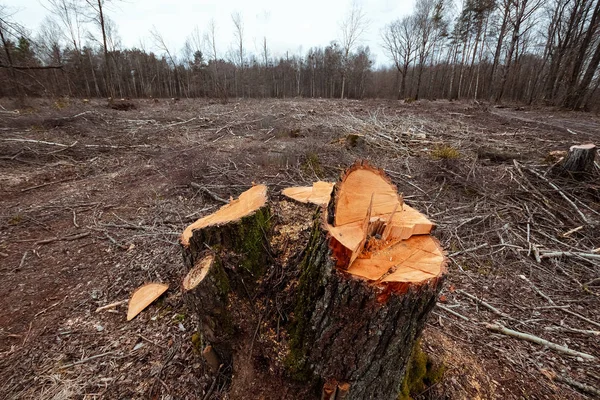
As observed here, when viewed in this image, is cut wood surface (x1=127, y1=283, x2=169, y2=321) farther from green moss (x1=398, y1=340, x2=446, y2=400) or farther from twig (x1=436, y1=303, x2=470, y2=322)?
twig (x1=436, y1=303, x2=470, y2=322)

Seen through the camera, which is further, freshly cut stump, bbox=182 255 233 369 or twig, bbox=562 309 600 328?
twig, bbox=562 309 600 328

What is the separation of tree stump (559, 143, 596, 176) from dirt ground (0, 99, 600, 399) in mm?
265

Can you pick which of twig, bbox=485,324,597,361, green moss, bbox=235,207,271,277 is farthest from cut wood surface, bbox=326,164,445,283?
twig, bbox=485,324,597,361

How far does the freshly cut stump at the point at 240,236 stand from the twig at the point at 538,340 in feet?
7.61

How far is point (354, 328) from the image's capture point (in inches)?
47.6

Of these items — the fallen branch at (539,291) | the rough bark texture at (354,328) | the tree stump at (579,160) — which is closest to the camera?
the rough bark texture at (354,328)

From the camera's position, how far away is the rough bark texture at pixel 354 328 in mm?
1143

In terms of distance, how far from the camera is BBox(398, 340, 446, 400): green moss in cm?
158

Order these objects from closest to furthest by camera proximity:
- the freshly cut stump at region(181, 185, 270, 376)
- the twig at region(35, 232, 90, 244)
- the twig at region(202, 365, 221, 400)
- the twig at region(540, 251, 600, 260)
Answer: the freshly cut stump at region(181, 185, 270, 376), the twig at region(202, 365, 221, 400), the twig at region(540, 251, 600, 260), the twig at region(35, 232, 90, 244)

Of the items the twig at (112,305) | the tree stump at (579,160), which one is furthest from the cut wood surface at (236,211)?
the tree stump at (579,160)

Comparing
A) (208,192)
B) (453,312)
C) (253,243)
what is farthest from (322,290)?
(208,192)

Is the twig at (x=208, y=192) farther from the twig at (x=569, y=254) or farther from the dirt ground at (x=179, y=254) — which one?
the twig at (x=569, y=254)

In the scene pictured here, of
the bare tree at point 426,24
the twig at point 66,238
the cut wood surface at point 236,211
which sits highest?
the bare tree at point 426,24

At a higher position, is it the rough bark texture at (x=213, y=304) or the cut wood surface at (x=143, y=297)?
the rough bark texture at (x=213, y=304)
